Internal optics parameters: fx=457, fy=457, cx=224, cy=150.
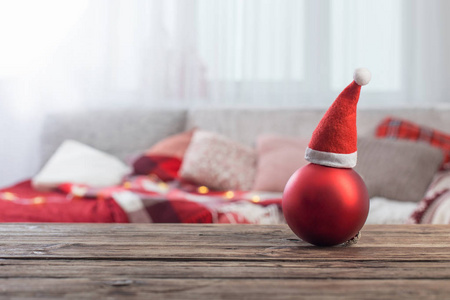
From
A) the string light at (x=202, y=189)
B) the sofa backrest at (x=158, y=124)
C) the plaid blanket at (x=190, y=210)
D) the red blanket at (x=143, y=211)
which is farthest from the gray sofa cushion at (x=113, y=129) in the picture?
the plaid blanket at (x=190, y=210)

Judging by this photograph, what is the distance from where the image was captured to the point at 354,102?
630mm

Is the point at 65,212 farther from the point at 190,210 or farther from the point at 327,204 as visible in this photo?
the point at 327,204

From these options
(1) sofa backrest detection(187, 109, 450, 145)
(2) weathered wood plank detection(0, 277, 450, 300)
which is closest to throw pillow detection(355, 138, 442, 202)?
(1) sofa backrest detection(187, 109, 450, 145)

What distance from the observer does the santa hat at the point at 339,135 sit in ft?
2.04

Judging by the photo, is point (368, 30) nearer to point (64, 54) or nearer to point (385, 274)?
point (64, 54)

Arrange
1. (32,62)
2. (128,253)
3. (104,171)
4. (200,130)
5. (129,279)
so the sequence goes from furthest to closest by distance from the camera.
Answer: (32,62)
(200,130)
(104,171)
(128,253)
(129,279)

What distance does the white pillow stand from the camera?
2068 millimetres

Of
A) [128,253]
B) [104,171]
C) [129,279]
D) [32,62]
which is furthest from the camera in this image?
[32,62]

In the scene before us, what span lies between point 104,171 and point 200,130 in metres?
0.52

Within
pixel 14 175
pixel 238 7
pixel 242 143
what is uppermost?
pixel 238 7

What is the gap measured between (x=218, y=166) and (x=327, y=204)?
1466 millimetres

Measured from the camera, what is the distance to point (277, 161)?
1.96 metres

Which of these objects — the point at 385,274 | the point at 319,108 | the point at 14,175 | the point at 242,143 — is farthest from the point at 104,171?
the point at 385,274

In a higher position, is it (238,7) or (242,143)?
(238,7)
